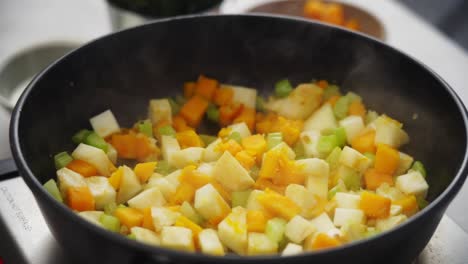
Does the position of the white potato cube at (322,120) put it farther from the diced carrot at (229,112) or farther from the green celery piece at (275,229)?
the green celery piece at (275,229)

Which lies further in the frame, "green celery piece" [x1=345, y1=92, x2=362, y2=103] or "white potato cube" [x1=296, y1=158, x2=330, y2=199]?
"green celery piece" [x1=345, y1=92, x2=362, y2=103]

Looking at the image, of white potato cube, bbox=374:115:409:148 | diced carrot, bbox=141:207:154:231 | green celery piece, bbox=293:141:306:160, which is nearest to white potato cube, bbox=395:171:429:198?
white potato cube, bbox=374:115:409:148

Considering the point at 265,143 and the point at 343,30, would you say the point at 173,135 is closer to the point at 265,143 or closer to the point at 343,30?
the point at 265,143

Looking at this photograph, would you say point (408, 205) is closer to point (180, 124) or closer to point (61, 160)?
point (180, 124)

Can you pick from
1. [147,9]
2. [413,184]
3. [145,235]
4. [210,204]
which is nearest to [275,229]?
[210,204]

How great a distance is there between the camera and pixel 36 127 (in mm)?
1358

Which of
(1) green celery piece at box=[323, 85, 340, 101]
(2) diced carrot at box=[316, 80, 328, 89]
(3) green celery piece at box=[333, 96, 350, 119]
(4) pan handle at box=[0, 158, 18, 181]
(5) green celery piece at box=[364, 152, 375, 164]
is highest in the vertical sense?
(2) diced carrot at box=[316, 80, 328, 89]

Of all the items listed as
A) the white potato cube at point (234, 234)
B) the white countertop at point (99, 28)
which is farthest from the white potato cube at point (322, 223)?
the white countertop at point (99, 28)

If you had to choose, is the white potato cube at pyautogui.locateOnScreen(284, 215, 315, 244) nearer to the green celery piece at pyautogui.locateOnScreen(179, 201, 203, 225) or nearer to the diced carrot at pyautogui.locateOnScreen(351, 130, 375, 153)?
the green celery piece at pyautogui.locateOnScreen(179, 201, 203, 225)

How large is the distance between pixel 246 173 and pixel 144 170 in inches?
9.3

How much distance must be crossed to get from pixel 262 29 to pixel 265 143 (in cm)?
36

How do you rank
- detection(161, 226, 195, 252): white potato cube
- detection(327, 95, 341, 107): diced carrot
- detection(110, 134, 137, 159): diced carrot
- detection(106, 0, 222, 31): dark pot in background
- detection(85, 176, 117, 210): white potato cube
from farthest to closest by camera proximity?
detection(106, 0, 222, 31): dark pot in background < detection(327, 95, 341, 107): diced carrot < detection(110, 134, 137, 159): diced carrot < detection(85, 176, 117, 210): white potato cube < detection(161, 226, 195, 252): white potato cube

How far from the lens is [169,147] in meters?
1.49

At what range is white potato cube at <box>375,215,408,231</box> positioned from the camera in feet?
4.05
